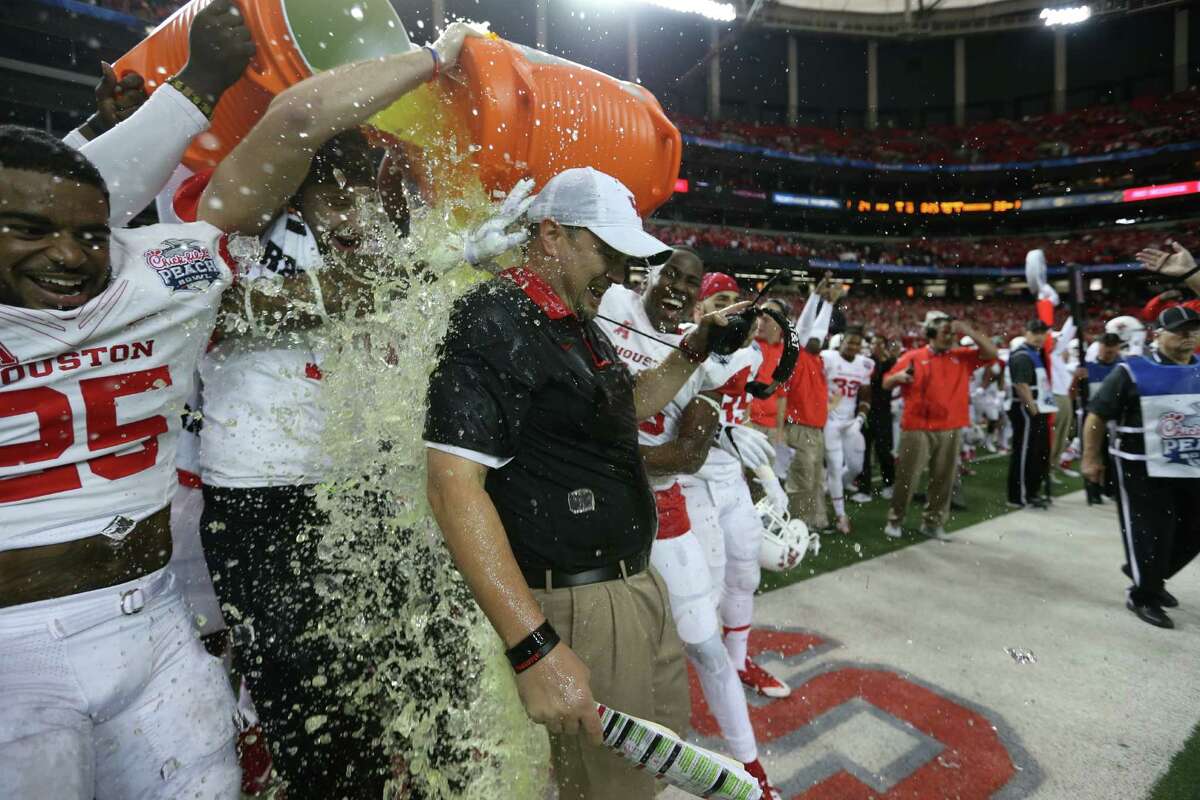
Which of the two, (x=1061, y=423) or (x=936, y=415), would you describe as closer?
(x=936, y=415)

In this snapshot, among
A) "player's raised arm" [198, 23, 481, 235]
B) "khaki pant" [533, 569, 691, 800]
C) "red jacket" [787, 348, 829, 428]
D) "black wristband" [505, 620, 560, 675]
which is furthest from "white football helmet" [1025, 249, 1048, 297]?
"black wristband" [505, 620, 560, 675]

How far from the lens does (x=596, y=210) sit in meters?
1.53

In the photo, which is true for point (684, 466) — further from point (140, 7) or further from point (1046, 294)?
point (140, 7)

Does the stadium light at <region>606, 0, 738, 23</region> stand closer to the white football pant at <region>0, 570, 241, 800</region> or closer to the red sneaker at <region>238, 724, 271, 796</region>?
the red sneaker at <region>238, 724, 271, 796</region>

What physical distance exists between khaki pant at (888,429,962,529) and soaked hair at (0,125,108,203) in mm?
6509

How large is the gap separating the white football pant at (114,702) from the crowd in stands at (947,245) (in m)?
29.7

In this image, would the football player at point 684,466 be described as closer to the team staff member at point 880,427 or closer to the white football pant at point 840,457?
the white football pant at point 840,457

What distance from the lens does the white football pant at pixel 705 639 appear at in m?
2.41

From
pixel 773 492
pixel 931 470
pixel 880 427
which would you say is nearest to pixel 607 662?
pixel 773 492

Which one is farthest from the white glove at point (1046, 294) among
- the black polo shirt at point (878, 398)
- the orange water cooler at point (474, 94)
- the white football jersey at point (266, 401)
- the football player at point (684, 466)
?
the white football jersey at point (266, 401)

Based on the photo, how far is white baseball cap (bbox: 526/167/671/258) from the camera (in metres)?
1.53

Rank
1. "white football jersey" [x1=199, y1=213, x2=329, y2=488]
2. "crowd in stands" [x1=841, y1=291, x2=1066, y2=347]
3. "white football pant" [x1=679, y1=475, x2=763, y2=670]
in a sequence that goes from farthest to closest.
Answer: "crowd in stands" [x1=841, y1=291, x2=1066, y2=347] → "white football pant" [x1=679, y1=475, x2=763, y2=670] → "white football jersey" [x1=199, y1=213, x2=329, y2=488]

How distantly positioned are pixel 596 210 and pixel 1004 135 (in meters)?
45.5

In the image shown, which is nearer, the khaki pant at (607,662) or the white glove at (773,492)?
the khaki pant at (607,662)
